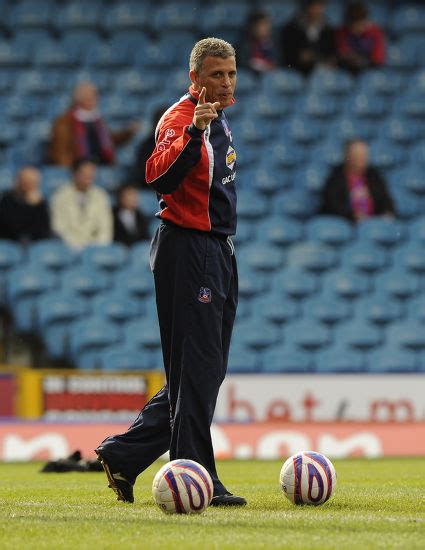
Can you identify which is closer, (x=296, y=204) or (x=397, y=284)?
(x=397, y=284)

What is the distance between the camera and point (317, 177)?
15.0 metres

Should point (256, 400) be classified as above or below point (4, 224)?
below

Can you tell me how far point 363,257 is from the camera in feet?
46.3

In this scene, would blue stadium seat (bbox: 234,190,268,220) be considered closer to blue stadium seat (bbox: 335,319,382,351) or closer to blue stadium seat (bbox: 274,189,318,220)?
Answer: blue stadium seat (bbox: 274,189,318,220)

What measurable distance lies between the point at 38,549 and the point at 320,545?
924 mm

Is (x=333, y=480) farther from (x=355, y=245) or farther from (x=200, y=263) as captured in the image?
(x=355, y=245)

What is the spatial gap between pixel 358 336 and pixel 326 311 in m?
0.46

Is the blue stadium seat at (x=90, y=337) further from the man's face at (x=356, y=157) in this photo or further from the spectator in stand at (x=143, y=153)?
the man's face at (x=356, y=157)

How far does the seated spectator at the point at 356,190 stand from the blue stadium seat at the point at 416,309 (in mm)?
1218

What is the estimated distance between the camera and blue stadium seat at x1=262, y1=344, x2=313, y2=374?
501 inches

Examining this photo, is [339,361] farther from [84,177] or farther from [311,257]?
[84,177]

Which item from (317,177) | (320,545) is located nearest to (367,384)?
(317,177)

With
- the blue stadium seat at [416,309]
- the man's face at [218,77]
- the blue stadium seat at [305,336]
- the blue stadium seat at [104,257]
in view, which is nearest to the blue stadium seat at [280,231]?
the blue stadium seat at [305,336]

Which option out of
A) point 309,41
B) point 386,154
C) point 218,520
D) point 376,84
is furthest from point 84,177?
point 218,520
